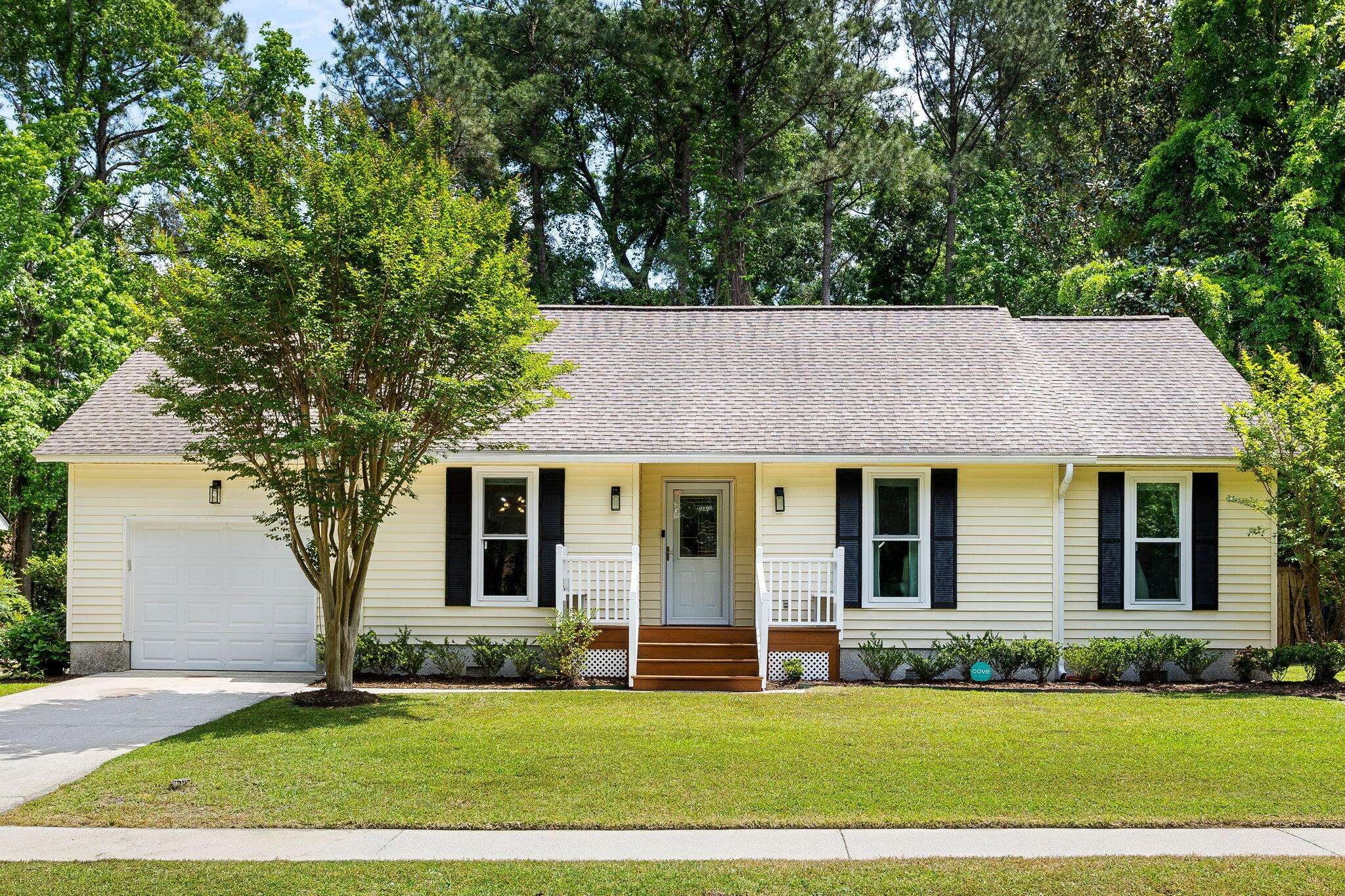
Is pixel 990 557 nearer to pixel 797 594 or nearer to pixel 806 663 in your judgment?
pixel 797 594

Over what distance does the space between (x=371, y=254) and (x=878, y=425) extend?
6.92 metres

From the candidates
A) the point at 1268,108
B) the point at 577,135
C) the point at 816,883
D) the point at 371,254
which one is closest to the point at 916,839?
the point at 816,883

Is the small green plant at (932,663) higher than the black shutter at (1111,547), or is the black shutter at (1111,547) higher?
the black shutter at (1111,547)

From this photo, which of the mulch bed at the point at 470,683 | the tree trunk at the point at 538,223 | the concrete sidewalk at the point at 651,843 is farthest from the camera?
the tree trunk at the point at 538,223

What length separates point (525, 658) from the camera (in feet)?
44.5

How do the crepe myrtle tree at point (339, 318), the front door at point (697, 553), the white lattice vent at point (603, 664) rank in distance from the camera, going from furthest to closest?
the front door at point (697, 553) < the white lattice vent at point (603, 664) < the crepe myrtle tree at point (339, 318)

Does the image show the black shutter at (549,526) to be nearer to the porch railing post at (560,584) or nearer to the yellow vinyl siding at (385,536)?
the yellow vinyl siding at (385,536)

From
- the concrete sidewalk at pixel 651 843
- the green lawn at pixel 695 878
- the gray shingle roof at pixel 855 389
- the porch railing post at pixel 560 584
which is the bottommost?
the concrete sidewalk at pixel 651 843

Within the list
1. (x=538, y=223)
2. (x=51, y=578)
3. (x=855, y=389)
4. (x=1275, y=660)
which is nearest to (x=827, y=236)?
(x=538, y=223)

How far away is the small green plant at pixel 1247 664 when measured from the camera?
13531mm

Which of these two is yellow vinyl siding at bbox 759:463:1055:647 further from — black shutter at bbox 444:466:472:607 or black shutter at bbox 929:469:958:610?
black shutter at bbox 444:466:472:607

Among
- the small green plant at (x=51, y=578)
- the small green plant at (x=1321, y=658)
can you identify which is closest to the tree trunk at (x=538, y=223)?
the small green plant at (x=51, y=578)

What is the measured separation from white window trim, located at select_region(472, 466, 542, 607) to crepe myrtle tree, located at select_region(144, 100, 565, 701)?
7.94ft

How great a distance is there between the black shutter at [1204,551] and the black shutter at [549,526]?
8.21 m
